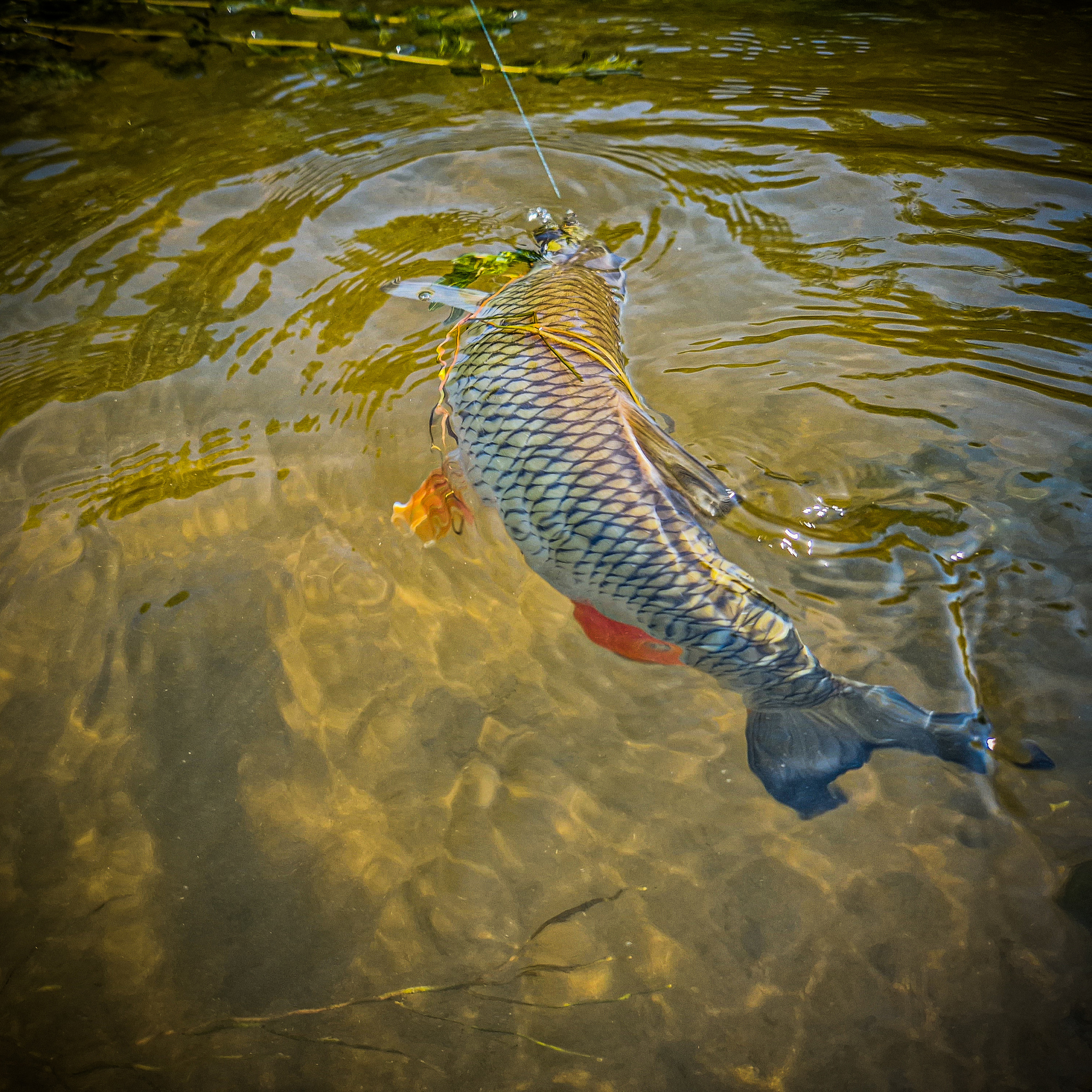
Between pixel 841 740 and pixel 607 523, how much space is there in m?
1.08

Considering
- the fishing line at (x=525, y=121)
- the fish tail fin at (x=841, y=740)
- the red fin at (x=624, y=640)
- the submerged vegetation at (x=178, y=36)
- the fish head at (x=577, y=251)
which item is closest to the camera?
the fish tail fin at (x=841, y=740)

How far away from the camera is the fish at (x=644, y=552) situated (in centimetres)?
211

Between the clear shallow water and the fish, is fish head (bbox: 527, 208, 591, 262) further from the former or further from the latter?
the fish

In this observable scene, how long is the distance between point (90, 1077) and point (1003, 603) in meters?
3.40

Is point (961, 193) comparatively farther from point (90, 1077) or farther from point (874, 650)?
point (90, 1077)

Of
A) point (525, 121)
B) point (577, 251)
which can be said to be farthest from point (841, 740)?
point (525, 121)

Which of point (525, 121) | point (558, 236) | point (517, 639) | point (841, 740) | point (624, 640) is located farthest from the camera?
point (525, 121)

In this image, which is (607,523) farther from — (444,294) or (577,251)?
(577,251)

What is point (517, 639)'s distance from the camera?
274 centimetres

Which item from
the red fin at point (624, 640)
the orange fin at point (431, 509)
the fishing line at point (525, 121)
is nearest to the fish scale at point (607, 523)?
the red fin at point (624, 640)

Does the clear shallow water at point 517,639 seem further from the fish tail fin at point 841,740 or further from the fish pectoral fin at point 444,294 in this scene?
the fish pectoral fin at point 444,294

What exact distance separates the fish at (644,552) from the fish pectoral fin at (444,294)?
54 cm

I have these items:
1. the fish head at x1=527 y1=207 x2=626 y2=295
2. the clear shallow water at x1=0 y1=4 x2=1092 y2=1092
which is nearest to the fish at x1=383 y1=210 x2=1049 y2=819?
the clear shallow water at x1=0 y1=4 x2=1092 y2=1092

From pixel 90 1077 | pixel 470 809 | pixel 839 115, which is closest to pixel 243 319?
pixel 470 809
